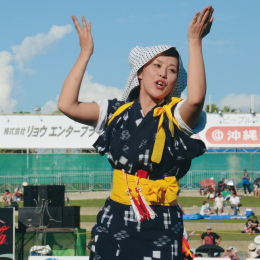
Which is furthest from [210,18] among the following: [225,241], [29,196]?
[225,241]

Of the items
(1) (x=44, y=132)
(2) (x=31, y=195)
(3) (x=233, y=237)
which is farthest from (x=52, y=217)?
(1) (x=44, y=132)

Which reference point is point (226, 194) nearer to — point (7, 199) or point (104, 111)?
point (7, 199)

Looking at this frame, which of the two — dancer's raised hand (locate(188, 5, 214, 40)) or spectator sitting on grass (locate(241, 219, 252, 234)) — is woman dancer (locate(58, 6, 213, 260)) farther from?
spectator sitting on grass (locate(241, 219, 252, 234))

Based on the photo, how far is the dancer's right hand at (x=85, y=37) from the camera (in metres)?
3.59

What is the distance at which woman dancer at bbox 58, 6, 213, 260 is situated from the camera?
11.4 ft

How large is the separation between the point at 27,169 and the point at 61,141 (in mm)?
3755

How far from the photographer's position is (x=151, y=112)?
11.8 ft

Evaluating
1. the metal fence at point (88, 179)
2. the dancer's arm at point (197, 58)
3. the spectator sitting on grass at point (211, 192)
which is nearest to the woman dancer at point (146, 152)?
the dancer's arm at point (197, 58)

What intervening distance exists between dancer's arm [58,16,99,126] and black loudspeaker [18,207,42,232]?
1090 cm

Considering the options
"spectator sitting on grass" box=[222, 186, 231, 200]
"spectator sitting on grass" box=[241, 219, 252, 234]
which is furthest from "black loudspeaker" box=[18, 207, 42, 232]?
"spectator sitting on grass" box=[222, 186, 231, 200]

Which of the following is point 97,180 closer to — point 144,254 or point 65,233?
point 65,233

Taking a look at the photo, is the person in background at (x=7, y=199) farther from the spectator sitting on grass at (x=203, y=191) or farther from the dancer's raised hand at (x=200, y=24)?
the dancer's raised hand at (x=200, y=24)

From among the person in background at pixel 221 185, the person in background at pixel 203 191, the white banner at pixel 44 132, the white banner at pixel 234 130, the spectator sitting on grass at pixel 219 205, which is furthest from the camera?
the white banner at pixel 44 132

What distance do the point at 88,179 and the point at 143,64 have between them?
29296 millimetres
